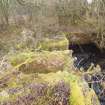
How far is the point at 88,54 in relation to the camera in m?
8.59

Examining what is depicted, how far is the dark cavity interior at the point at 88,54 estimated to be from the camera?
8.10 m

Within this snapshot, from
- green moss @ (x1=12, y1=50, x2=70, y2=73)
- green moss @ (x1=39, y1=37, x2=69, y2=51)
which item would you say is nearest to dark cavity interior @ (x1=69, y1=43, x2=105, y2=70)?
green moss @ (x1=39, y1=37, x2=69, y2=51)

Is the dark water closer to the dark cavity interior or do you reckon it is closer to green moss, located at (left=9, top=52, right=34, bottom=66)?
the dark cavity interior

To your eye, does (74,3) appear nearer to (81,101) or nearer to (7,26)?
(7,26)

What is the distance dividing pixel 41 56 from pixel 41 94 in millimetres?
1350

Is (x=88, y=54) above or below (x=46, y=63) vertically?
below

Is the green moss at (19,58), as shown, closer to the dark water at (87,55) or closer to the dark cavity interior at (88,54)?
the dark water at (87,55)

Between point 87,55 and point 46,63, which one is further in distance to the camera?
point 87,55

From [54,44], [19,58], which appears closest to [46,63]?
[19,58]

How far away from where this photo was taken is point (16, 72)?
4.83 metres

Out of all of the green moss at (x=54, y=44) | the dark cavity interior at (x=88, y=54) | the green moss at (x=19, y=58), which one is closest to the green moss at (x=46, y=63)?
the green moss at (x=19, y=58)

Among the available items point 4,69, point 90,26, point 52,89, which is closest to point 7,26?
point 90,26

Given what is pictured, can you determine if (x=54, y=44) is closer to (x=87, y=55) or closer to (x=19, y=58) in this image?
(x=87, y=55)

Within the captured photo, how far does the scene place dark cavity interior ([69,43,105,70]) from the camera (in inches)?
319
